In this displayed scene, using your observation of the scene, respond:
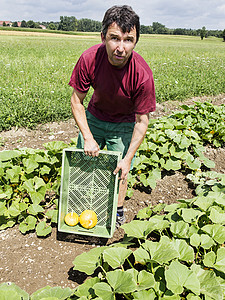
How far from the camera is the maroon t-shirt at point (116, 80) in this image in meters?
2.11

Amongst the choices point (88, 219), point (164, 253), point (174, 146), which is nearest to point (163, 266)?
point (164, 253)

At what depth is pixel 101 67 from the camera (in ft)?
7.02

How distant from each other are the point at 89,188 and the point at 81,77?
1.05m

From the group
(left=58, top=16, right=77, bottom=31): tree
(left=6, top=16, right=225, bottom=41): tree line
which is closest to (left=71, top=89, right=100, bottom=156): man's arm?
(left=6, top=16, right=225, bottom=41): tree line

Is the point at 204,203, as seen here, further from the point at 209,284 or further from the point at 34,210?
the point at 34,210

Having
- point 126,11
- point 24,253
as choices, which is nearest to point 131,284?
point 24,253

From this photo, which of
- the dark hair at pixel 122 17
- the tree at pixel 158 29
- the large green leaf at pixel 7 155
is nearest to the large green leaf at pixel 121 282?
the dark hair at pixel 122 17

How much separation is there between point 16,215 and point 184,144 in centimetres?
215

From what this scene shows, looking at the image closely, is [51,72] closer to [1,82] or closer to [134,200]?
[1,82]

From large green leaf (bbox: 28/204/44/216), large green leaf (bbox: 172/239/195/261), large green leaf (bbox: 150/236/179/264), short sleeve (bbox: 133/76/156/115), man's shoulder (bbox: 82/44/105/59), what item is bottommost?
large green leaf (bbox: 28/204/44/216)

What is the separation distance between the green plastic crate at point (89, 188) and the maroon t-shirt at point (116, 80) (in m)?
0.53

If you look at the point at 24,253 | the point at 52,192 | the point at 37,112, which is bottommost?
the point at 24,253

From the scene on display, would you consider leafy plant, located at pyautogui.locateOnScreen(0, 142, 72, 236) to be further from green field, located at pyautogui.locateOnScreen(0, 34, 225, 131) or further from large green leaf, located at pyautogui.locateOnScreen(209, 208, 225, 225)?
green field, located at pyautogui.locateOnScreen(0, 34, 225, 131)

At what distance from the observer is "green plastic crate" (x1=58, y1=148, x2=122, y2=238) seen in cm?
253
